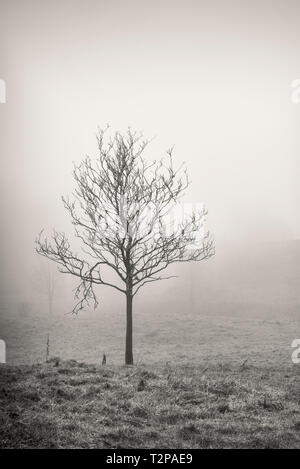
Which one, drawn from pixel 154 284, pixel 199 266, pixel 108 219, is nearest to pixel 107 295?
pixel 154 284

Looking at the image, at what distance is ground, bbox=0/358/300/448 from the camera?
8820mm

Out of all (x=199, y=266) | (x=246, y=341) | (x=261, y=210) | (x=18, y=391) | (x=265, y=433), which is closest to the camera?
(x=265, y=433)

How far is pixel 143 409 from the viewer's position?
35.7 ft

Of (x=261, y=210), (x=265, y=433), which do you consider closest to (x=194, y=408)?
(x=265, y=433)

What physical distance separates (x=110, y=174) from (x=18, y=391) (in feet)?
38.8

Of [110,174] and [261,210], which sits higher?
[261,210]

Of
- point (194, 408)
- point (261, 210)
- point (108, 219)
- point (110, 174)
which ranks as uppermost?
point (261, 210)

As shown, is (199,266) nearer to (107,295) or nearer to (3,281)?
(107,295)

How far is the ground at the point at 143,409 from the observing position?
8.82m

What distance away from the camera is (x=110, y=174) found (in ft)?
66.4
